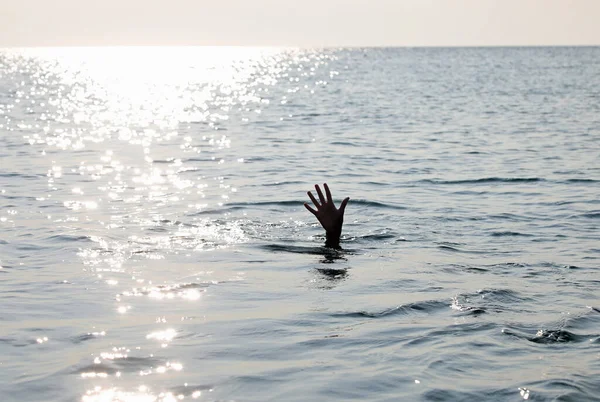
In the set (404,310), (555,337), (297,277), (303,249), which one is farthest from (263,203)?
(555,337)

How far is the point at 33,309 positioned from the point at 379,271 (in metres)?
3.92

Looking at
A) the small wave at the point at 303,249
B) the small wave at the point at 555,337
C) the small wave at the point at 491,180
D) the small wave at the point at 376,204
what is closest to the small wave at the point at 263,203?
the small wave at the point at 376,204

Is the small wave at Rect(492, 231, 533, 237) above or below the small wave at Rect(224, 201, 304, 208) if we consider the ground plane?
below

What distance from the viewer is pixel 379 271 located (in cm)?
1062

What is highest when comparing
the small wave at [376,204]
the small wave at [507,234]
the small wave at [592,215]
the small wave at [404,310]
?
the small wave at [376,204]

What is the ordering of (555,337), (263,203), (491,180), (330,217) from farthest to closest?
(491,180)
(263,203)
(330,217)
(555,337)

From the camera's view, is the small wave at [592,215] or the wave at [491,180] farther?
the wave at [491,180]

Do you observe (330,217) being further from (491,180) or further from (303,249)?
(491,180)

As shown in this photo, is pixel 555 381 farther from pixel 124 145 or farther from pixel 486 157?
pixel 124 145

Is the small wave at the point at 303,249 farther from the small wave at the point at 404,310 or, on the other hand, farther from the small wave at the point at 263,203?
the small wave at the point at 263,203

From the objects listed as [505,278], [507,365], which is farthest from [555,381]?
[505,278]

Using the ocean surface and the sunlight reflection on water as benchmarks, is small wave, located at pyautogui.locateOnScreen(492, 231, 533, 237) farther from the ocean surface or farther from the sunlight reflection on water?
the sunlight reflection on water

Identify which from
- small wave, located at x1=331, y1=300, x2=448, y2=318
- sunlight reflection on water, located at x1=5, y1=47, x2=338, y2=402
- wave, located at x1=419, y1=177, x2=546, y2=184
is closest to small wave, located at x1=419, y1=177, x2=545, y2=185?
wave, located at x1=419, y1=177, x2=546, y2=184

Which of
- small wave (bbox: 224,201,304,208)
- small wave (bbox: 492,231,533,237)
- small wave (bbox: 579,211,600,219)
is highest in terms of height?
small wave (bbox: 224,201,304,208)
